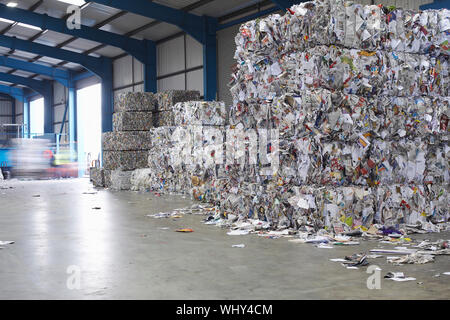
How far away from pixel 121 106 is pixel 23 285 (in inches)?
466

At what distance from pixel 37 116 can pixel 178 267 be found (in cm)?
3308

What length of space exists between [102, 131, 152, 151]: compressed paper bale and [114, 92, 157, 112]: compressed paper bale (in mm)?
712

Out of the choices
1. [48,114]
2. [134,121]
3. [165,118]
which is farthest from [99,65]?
[165,118]

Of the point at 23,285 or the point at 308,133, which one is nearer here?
the point at 23,285

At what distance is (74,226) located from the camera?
6.84 meters

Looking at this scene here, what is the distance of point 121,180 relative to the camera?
47.1ft

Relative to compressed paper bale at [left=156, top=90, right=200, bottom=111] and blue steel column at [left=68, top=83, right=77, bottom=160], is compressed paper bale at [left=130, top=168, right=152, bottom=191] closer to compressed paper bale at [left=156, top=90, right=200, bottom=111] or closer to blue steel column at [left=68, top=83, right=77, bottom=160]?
compressed paper bale at [left=156, top=90, right=200, bottom=111]

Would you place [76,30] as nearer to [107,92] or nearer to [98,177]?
[107,92]

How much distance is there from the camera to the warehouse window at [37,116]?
113 ft

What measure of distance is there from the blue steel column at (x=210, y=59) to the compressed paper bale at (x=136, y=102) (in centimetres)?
218

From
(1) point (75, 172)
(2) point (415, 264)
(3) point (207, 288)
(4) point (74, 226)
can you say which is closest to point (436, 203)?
(2) point (415, 264)

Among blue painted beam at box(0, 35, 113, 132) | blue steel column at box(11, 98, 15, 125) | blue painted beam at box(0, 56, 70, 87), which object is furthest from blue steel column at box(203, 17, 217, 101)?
blue steel column at box(11, 98, 15, 125)

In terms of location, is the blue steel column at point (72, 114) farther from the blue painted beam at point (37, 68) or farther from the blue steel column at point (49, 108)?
the blue steel column at point (49, 108)

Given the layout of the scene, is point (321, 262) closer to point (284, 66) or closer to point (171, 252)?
point (171, 252)
